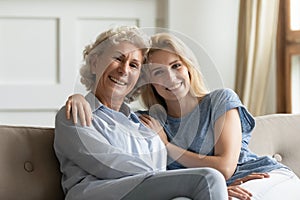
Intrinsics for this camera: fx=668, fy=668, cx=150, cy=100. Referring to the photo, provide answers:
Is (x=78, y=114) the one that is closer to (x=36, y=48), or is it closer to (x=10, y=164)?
(x=10, y=164)

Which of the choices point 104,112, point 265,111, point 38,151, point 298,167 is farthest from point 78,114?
point 265,111

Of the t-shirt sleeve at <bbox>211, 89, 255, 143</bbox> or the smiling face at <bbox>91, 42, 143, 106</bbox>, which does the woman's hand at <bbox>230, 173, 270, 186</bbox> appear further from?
the smiling face at <bbox>91, 42, 143, 106</bbox>

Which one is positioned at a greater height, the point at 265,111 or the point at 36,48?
the point at 36,48

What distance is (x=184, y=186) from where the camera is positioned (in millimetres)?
1674

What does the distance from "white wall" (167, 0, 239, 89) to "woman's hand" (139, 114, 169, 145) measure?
1513mm

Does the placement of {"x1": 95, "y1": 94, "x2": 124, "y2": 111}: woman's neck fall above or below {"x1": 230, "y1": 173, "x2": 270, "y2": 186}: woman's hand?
A: above

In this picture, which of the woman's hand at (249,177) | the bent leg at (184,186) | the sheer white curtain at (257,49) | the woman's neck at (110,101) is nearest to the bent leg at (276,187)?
the woman's hand at (249,177)

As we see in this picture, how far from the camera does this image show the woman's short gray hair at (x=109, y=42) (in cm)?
193

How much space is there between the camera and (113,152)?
1.82 meters

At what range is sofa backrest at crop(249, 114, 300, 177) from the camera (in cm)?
229

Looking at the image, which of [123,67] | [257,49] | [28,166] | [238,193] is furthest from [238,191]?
[257,49]

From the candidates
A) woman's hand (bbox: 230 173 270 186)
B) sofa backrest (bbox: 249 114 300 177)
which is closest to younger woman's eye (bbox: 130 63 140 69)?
woman's hand (bbox: 230 173 270 186)

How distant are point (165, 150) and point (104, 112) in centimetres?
22

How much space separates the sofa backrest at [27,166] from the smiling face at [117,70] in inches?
10.0
